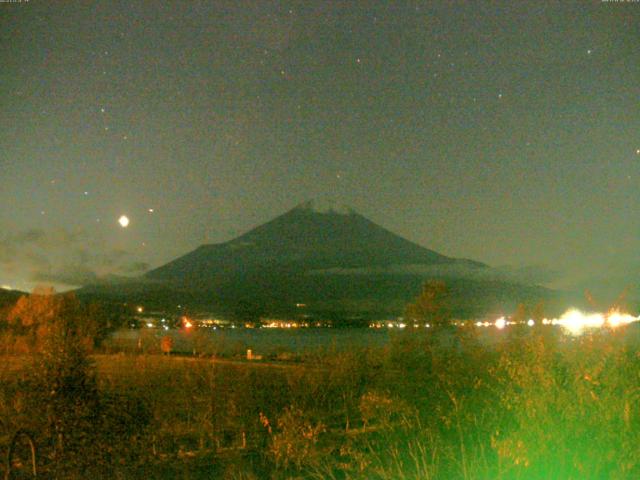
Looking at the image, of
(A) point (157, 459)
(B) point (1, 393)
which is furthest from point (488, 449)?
(B) point (1, 393)

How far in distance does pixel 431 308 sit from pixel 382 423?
61.4 feet

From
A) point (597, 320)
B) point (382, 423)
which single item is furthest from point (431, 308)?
point (597, 320)

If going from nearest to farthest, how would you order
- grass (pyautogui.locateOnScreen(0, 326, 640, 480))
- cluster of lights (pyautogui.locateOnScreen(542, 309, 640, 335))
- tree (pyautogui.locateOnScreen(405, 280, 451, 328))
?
grass (pyautogui.locateOnScreen(0, 326, 640, 480)), cluster of lights (pyautogui.locateOnScreen(542, 309, 640, 335)), tree (pyautogui.locateOnScreen(405, 280, 451, 328))

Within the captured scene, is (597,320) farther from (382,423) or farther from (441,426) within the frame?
(382,423)

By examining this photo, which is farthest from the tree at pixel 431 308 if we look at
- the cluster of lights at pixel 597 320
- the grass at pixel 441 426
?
the cluster of lights at pixel 597 320

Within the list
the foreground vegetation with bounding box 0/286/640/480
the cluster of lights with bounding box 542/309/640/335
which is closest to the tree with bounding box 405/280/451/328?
the foreground vegetation with bounding box 0/286/640/480

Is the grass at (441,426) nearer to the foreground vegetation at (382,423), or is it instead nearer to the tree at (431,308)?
the foreground vegetation at (382,423)

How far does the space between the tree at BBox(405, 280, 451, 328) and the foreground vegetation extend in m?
8.08

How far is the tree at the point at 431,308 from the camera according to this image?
1017 inches

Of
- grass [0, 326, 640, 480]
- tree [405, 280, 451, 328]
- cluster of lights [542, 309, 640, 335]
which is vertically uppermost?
tree [405, 280, 451, 328]

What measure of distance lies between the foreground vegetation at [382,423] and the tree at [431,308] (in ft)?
26.5

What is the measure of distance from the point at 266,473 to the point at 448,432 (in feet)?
13.5

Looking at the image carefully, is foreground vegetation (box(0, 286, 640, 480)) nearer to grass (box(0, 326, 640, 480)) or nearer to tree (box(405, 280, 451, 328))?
grass (box(0, 326, 640, 480))

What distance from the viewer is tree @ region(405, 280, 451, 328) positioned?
84.8 feet
